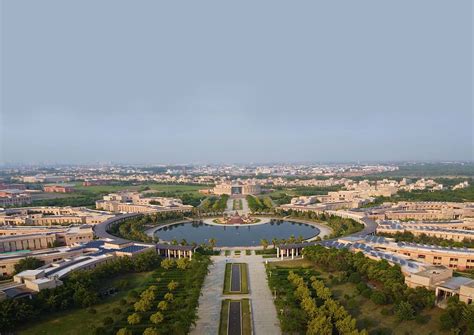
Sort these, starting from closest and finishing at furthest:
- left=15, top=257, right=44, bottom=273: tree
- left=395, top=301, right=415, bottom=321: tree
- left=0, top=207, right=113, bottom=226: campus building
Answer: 1. left=395, top=301, right=415, bottom=321: tree
2. left=15, top=257, right=44, bottom=273: tree
3. left=0, top=207, right=113, bottom=226: campus building

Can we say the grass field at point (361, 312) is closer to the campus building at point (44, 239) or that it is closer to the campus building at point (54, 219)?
the campus building at point (44, 239)

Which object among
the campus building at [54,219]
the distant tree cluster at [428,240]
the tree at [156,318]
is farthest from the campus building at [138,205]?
the tree at [156,318]

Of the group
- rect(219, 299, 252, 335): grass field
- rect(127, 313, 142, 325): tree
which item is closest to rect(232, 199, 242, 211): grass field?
rect(219, 299, 252, 335): grass field

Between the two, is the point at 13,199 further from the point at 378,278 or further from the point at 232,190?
the point at 378,278

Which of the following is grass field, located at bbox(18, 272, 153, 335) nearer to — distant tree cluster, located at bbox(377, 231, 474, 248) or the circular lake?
the circular lake

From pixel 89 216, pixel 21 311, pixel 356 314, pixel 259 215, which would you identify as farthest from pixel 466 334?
pixel 89 216
